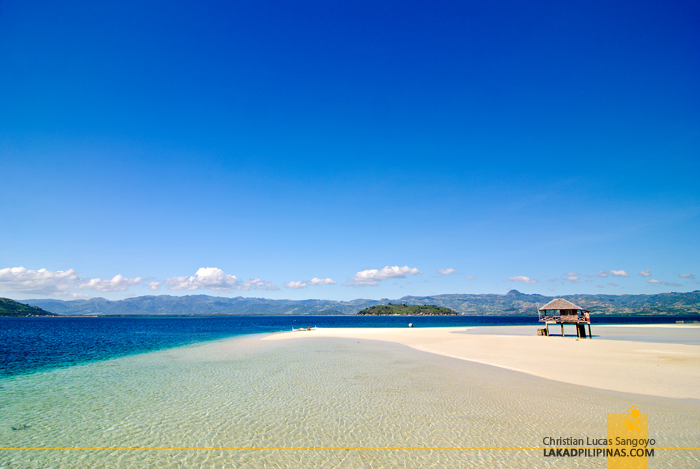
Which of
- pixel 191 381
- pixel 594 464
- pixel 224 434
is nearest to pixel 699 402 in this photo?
pixel 594 464

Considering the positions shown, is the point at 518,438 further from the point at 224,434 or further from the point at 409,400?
the point at 224,434

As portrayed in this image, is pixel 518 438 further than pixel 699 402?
No

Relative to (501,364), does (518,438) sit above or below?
above

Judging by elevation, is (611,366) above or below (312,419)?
below

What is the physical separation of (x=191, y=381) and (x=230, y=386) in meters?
2.95

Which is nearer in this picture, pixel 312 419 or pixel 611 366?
pixel 312 419

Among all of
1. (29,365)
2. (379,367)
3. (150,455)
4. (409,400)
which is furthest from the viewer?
A: (29,365)

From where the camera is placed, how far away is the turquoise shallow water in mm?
8531

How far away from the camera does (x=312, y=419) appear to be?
1145 centimetres

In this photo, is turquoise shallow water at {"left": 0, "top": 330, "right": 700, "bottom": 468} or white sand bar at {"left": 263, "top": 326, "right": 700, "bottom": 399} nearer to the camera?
turquoise shallow water at {"left": 0, "top": 330, "right": 700, "bottom": 468}

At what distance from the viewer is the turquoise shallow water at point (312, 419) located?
8.53 meters

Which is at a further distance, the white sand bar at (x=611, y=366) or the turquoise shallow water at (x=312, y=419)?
the white sand bar at (x=611, y=366)

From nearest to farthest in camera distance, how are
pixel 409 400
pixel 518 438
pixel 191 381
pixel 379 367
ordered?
pixel 518 438
pixel 409 400
pixel 191 381
pixel 379 367

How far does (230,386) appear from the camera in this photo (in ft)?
54.8
